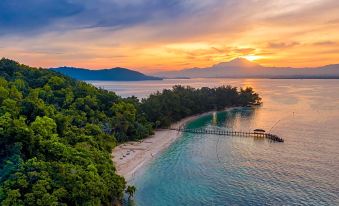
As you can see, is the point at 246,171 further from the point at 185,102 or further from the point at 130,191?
the point at 185,102

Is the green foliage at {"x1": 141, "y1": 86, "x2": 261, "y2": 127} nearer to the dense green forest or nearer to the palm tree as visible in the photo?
the dense green forest

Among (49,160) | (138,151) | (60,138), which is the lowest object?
(138,151)

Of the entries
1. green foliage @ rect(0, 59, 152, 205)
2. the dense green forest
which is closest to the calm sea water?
green foliage @ rect(0, 59, 152, 205)

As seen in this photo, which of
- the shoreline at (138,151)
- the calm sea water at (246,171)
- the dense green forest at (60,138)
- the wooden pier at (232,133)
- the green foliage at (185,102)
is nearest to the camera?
the dense green forest at (60,138)

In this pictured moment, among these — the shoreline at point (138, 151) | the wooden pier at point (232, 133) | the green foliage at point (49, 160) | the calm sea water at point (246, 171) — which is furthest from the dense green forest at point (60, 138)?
the calm sea water at point (246, 171)

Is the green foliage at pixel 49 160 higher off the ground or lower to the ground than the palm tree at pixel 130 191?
higher

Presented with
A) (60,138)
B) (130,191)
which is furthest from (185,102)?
(130,191)

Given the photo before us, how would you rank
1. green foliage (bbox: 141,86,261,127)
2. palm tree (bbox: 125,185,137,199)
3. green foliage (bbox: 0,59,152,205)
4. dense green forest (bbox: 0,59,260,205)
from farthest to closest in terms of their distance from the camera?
green foliage (bbox: 141,86,261,127) < palm tree (bbox: 125,185,137,199) < dense green forest (bbox: 0,59,260,205) < green foliage (bbox: 0,59,152,205)

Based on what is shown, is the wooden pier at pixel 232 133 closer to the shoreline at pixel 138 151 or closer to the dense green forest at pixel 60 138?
the shoreline at pixel 138 151

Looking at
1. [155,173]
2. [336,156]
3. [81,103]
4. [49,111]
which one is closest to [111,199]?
[155,173]
